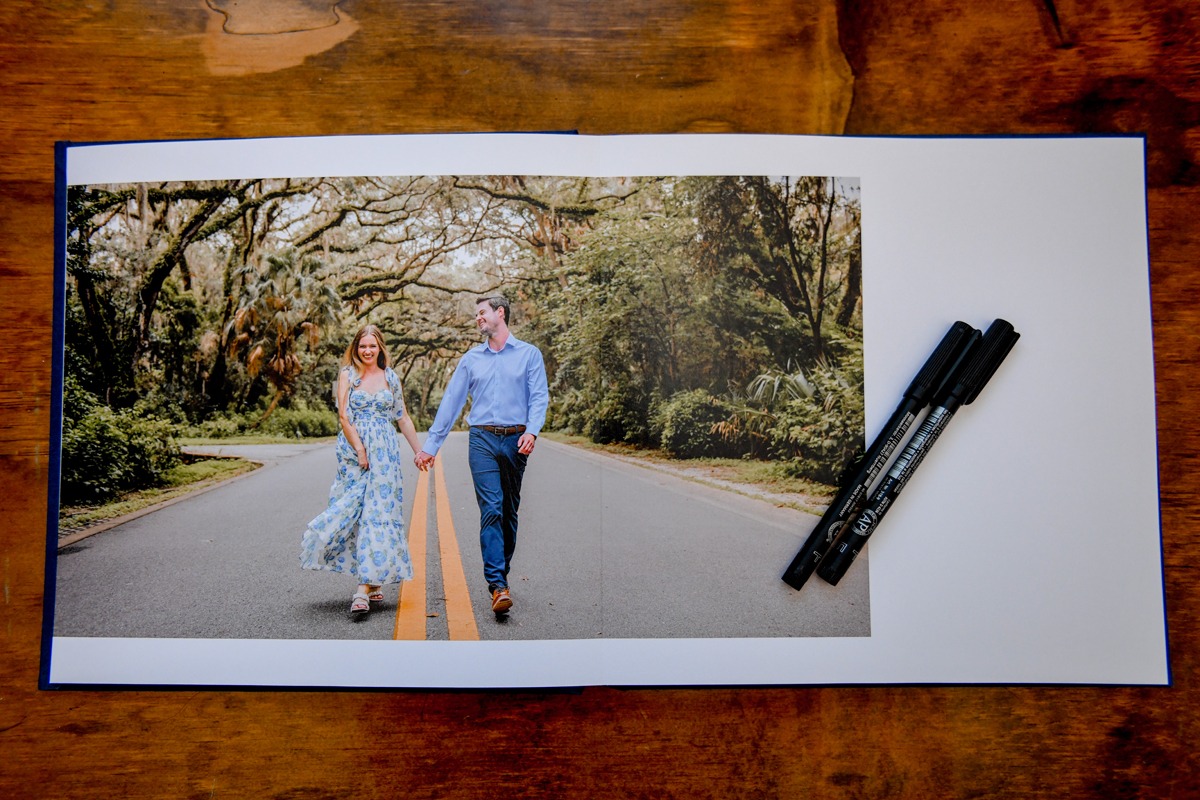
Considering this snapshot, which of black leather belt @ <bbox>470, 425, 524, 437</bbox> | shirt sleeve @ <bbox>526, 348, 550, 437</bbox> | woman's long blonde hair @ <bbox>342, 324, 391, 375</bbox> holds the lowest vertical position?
black leather belt @ <bbox>470, 425, 524, 437</bbox>

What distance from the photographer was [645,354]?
7.89ft

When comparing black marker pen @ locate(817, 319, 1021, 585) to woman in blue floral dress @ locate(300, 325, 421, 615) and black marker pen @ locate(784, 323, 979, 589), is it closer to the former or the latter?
black marker pen @ locate(784, 323, 979, 589)

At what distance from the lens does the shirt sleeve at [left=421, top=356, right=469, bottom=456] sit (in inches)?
95.2

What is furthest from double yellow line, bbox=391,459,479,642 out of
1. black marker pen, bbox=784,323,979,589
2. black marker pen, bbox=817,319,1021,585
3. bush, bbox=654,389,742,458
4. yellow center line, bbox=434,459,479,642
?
black marker pen, bbox=817,319,1021,585

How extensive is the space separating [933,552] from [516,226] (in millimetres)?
1712

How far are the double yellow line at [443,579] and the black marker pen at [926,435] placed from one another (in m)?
1.15

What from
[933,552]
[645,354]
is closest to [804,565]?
[933,552]

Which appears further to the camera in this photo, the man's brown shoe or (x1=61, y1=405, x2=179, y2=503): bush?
(x1=61, y1=405, x2=179, y2=503): bush

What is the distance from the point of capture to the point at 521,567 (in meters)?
2.40

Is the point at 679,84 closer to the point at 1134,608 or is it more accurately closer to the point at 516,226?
the point at 516,226

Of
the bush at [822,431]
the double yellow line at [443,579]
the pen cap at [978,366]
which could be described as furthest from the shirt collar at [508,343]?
the pen cap at [978,366]

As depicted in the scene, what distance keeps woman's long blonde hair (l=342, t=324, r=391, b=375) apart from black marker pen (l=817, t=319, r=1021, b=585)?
157 centimetres

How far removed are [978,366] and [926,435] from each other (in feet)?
0.93

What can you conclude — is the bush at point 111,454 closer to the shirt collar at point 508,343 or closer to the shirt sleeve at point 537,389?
the shirt collar at point 508,343
